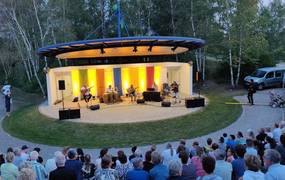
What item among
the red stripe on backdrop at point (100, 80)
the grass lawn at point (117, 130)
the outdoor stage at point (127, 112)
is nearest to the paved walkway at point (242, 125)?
the grass lawn at point (117, 130)

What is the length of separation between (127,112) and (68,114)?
10.5 feet

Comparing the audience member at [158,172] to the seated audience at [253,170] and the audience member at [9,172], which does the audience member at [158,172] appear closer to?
the seated audience at [253,170]

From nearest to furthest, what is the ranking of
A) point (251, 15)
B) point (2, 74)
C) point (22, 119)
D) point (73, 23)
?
point (22, 119)
point (251, 15)
point (73, 23)
point (2, 74)

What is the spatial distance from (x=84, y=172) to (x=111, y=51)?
14426 mm

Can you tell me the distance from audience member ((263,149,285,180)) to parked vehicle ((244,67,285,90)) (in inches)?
807

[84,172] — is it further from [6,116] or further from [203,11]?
[203,11]

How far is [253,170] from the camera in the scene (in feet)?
13.1

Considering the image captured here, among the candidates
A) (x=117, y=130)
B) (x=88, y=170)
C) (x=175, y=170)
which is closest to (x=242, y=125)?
(x=117, y=130)

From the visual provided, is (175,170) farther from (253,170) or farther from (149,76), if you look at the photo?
(149,76)

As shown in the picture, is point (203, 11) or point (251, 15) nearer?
point (251, 15)

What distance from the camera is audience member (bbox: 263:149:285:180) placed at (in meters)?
3.88

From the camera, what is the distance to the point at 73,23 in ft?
105

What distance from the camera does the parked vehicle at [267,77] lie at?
23.5 metres

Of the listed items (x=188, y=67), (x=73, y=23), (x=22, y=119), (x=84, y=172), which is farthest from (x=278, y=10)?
(x=84, y=172)
